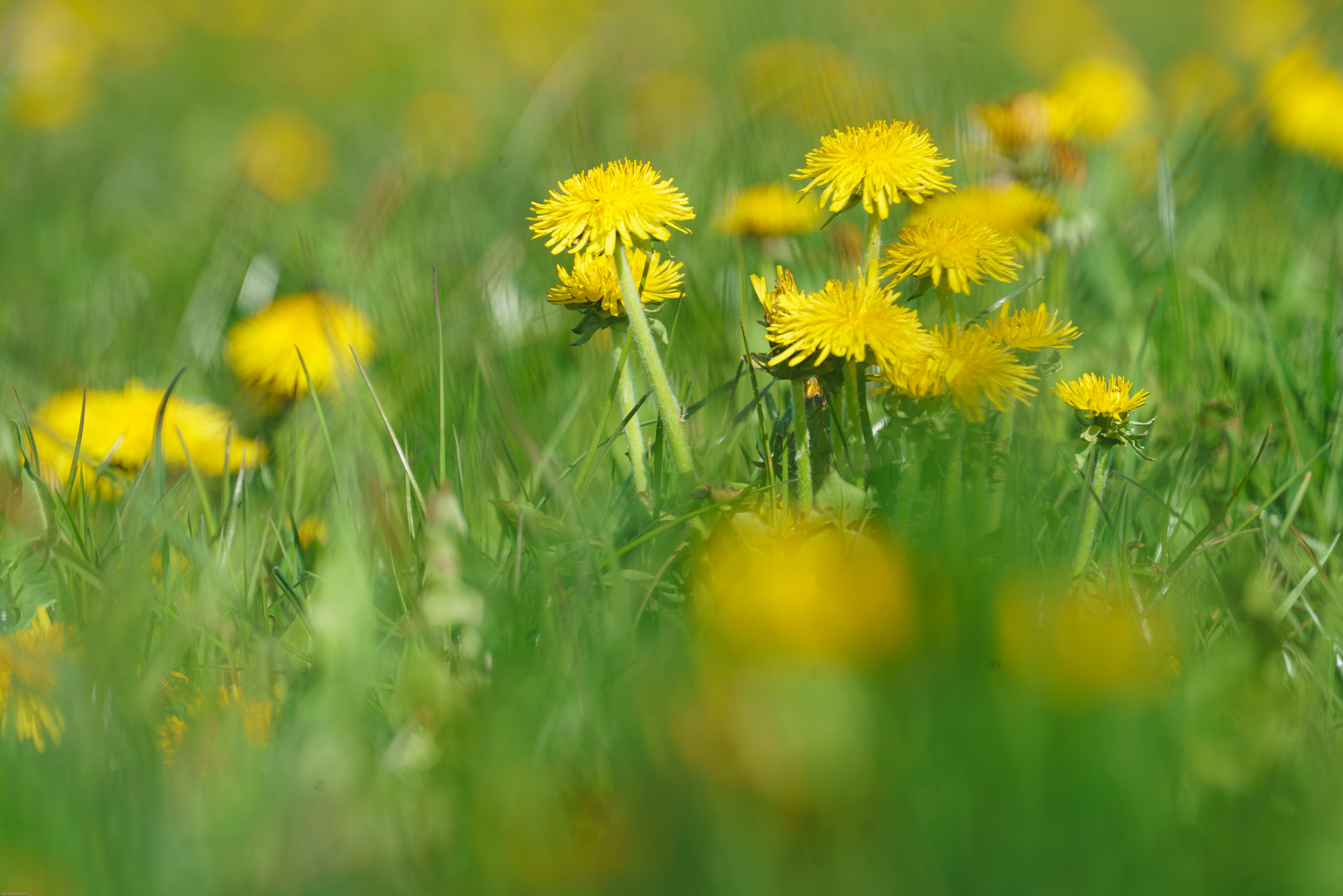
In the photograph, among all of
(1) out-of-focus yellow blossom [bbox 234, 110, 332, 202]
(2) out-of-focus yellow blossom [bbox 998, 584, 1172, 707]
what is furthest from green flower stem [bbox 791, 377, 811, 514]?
(1) out-of-focus yellow blossom [bbox 234, 110, 332, 202]

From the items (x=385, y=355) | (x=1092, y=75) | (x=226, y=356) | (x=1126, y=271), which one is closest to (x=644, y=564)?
(x=385, y=355)

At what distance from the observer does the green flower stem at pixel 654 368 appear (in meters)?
0.91

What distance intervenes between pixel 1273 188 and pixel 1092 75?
0.53m

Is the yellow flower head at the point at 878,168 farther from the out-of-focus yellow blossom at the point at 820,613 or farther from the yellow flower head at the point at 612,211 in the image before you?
the out-of-focus yellow blossom at the point at 820,613

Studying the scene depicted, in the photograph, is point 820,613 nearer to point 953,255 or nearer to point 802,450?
point 802,450

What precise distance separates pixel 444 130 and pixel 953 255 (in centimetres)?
310

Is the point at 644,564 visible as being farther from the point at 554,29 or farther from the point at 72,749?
the point at 554,29

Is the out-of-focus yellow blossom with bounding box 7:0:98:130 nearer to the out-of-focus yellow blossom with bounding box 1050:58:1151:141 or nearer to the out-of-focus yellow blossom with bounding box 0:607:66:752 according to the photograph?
the out-of-focus yellow blossom with bounding box 0:607:66:752

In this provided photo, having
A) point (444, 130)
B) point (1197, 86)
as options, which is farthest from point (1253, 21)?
point (444, 130)

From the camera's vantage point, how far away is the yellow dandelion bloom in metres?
0.84

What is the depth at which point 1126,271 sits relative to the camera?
1.75m

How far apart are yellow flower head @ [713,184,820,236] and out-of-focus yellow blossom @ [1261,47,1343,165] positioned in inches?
47.4

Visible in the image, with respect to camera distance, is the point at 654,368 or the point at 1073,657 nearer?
the point at 1073,657

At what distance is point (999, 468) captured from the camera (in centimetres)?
95
